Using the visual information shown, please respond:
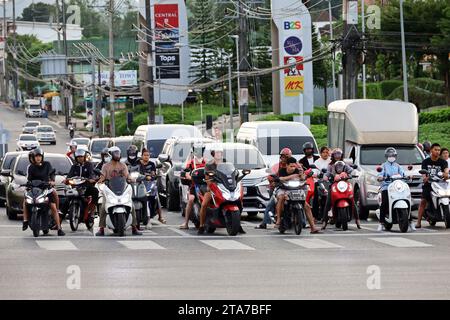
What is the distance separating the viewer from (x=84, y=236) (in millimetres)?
27609

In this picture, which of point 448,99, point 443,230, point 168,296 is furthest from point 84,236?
point 448,99

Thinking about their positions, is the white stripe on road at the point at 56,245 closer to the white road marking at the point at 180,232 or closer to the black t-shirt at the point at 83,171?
the white road marking at the point at 180,232

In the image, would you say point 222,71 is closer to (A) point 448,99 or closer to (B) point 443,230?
(A) point 448,99

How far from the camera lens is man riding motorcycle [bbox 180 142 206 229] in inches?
1148

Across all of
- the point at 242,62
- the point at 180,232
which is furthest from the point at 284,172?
the point at 242,62

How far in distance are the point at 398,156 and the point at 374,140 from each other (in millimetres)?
964

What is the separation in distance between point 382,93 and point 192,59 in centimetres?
3787

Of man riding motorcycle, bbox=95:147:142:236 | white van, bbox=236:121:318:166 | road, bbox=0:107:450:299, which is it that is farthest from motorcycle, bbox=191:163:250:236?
white van, bbox=236:121:318:166

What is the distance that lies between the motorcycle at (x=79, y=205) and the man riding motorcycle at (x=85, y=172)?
9cm

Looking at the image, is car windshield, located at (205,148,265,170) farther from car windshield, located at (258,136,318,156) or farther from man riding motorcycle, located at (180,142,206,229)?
car windshield, located at (258,136,318,156)

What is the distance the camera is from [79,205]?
29469 mm

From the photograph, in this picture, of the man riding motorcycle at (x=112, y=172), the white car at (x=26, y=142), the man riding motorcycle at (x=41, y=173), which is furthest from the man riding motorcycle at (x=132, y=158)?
the white car at (x=26, y=142)

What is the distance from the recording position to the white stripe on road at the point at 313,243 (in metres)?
24.5
